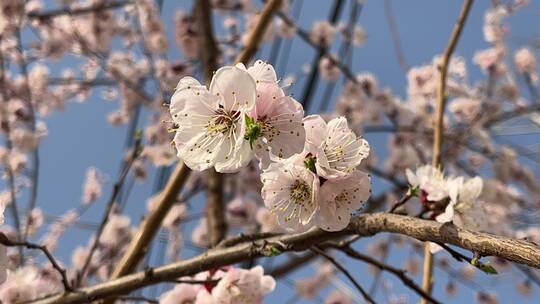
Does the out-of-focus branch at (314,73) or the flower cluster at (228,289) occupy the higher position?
the out-of-focus branch at (314,73)

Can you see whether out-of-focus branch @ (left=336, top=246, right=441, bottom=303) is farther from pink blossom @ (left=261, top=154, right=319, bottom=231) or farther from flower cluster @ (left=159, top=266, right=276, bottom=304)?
flower cluster @ (left=159, top=266, right=276, bottom=304)

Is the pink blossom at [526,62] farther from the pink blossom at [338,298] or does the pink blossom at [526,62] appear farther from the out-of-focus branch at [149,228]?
the out-of-focus branch at [149,228]

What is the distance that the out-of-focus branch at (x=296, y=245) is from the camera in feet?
2.00

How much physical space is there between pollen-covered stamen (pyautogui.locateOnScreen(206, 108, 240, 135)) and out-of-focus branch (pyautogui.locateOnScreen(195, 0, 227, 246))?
133cm

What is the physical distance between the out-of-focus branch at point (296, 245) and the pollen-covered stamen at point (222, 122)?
19 cm

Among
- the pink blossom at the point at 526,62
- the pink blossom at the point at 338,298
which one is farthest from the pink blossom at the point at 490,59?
the pink blossom at the point at 338,298

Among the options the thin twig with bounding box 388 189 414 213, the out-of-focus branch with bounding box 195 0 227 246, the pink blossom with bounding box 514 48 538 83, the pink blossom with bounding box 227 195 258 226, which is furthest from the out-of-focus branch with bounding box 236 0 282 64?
the pink blossom with bounding box 514 48 538 83

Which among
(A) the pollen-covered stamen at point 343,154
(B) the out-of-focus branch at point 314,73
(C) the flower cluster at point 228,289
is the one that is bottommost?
(C) the flower cluster at point 228,289

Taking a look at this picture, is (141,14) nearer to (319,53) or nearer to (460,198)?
(319,53)

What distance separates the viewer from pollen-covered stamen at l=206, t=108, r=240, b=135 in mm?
756

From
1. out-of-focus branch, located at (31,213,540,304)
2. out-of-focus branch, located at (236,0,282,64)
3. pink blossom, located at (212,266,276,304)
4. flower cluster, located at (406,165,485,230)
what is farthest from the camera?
out-of-focus branch, located at (236,0,282,64)

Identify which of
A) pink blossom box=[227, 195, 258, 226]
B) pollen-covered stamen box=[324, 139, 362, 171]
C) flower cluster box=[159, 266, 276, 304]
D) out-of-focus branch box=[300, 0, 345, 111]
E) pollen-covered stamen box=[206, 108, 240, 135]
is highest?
out-of-focus branch box=[300, 0, 345, 111]

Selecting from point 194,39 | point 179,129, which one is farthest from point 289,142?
point 194,39

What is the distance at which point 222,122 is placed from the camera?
2.51 feet
